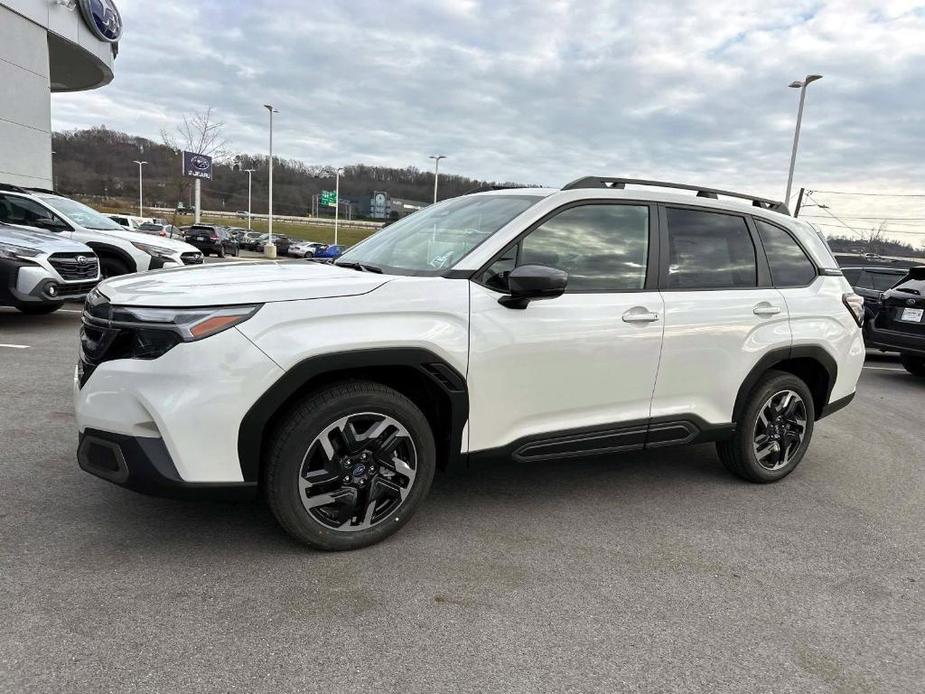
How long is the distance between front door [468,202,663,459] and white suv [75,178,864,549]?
11 millimetres

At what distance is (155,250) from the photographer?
10.3 m

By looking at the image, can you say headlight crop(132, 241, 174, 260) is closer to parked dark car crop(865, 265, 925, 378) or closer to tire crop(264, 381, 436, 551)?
tire crop(264, 381, 436, 551)

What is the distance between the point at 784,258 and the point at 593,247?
1571 mm

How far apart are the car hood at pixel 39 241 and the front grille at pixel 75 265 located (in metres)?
0.07

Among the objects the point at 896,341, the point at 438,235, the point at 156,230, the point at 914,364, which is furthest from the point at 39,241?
the point at 156,230

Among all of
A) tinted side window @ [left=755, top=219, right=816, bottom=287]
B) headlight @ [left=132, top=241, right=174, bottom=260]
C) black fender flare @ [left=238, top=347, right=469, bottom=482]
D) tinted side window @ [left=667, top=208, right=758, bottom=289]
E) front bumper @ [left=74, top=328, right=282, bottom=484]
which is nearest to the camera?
front bumper @ [left=74, top=328, right=282, bottom=484]

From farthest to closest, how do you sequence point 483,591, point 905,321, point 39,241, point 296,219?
point 296,219
point 905,321
point 39,241
point 483,591

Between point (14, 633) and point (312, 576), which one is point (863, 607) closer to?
point (312, 576)

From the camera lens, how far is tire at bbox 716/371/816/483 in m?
4.05

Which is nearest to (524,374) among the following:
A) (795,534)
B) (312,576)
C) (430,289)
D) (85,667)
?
(430,289)

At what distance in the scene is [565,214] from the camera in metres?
3.43

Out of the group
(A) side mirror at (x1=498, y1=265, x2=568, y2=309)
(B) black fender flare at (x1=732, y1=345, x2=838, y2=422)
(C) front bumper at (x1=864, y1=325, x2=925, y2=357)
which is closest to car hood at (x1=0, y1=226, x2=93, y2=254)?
(A) side mirror at (x1=498, y1=265, x2=568, y2=309)

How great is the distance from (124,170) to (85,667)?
93424 millimetres

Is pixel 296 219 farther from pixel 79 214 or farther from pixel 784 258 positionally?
pixel 784 258
